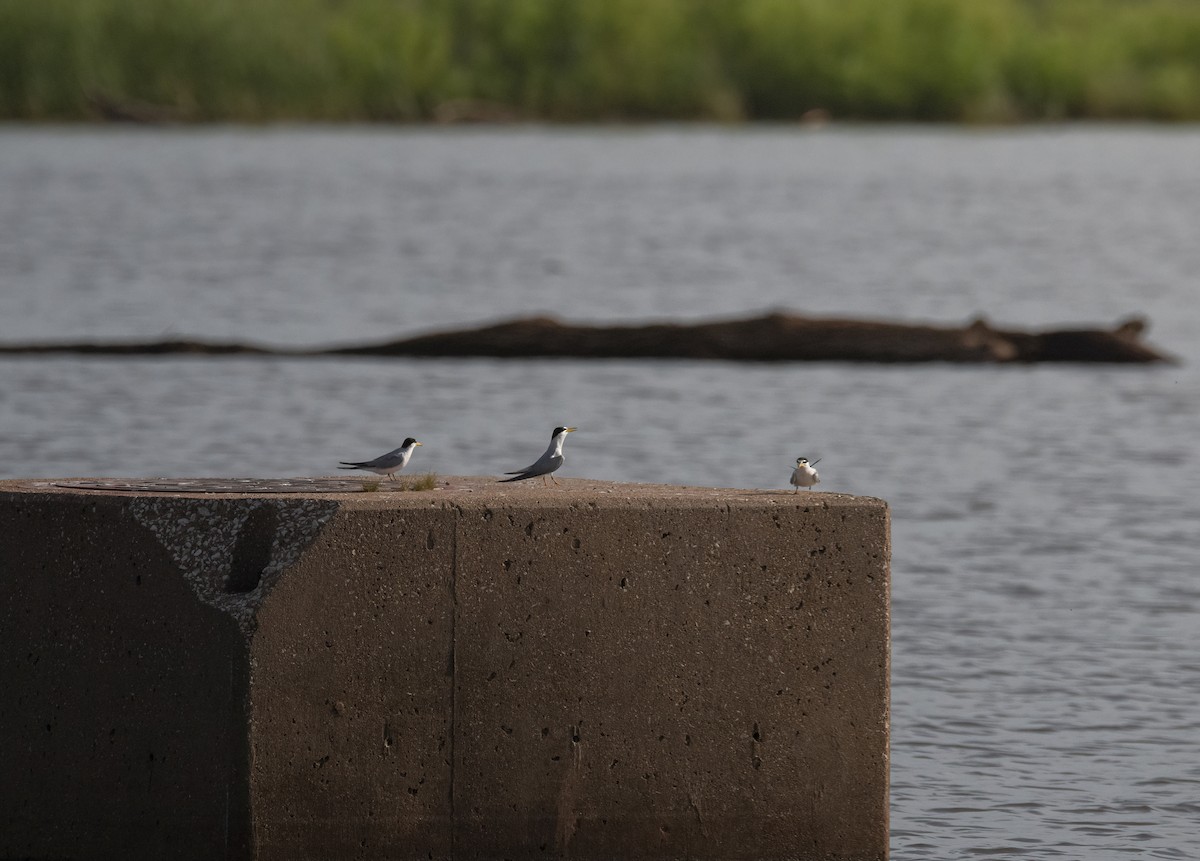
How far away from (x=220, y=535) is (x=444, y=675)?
0.74m

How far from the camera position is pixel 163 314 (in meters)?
32.1

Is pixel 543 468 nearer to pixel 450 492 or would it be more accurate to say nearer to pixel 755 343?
pixel 450 492

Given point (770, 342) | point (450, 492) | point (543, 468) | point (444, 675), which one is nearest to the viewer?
point (444, 675)

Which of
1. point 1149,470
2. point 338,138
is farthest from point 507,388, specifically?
point 338,138

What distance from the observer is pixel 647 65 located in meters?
64.9

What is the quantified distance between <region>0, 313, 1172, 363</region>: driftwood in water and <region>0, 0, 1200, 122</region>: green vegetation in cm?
3595

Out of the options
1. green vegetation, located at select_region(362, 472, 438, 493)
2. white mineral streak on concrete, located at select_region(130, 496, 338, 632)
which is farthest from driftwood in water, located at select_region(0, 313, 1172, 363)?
white mineral streak on concrete, located at select_region(130, 496, 338, 632)

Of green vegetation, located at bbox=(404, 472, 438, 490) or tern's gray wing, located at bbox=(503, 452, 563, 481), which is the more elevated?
tern's gray wing, located at bbox=(503, 452, 563, 481)

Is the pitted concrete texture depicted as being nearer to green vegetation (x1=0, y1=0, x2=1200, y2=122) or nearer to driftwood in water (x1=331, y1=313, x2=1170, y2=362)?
driftwood in water (x1=331, y1=313, x2=1170, y2=362)

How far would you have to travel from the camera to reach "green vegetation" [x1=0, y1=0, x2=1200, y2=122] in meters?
60.2

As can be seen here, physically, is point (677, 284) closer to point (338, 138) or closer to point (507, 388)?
point (507, 388)

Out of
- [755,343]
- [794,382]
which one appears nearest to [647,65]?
[794,382]

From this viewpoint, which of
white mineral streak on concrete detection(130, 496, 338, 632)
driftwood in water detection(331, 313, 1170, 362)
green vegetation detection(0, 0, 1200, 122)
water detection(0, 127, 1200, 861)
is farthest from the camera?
green vegetation detection(0, 0, 1200, 122)

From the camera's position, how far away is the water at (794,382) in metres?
11.3
